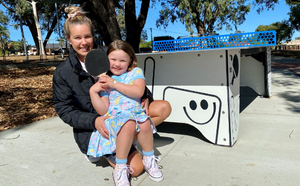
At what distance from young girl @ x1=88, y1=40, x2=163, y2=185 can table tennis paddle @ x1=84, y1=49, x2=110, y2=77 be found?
64 mm

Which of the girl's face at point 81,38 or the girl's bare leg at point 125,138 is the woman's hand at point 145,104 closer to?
the girl's bare leg at point 125,138

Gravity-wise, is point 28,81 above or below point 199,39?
below

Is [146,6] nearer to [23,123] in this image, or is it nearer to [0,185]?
[23,123]

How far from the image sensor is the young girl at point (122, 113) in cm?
168

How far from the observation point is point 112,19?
6316mm

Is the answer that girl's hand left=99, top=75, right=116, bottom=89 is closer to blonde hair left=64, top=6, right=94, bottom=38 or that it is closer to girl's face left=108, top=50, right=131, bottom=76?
girl's face left=108, top=50, right=131, bottom=76

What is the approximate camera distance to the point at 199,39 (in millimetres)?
3402

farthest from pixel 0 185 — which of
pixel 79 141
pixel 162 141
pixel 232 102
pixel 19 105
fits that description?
pixel 19 105

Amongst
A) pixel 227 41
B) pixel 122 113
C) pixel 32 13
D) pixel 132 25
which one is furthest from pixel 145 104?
pixel 32 13

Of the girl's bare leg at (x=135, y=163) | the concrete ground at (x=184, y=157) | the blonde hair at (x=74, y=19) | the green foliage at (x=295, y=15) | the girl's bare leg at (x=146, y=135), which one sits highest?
the green foliage at (x=295, y=15)

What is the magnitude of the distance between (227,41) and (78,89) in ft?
7.44

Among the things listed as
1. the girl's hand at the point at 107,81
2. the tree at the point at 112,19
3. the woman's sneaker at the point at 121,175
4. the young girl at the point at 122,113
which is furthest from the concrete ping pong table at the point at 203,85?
the tree at the point at 112,19

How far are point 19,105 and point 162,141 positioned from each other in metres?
3.01

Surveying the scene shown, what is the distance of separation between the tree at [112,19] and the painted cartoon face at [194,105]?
4084 mm
